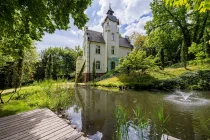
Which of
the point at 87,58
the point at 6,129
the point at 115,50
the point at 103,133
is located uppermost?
the point at 115,50

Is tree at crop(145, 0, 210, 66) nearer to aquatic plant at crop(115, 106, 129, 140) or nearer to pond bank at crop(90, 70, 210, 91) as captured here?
pond bank at crop(90, 70, 210, 91)

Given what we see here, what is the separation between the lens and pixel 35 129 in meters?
3.91

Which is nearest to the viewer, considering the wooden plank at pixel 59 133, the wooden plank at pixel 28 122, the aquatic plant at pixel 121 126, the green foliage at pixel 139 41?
the aquatic plant at pixel 121 126

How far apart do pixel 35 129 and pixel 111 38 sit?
79.5ft

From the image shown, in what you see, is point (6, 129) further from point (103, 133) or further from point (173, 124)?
point (173, 124)

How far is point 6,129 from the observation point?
3922 millimetres

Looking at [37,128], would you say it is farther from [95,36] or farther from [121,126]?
[95,36]

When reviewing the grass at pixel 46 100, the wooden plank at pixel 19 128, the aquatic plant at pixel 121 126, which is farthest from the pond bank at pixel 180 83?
the wooden plank at pixel 19 128

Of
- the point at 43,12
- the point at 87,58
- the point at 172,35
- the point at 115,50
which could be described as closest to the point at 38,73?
the point at 87,58

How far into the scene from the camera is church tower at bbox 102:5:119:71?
26.3 metres

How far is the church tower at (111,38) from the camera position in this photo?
26.3 meters

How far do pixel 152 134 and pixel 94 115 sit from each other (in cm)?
294

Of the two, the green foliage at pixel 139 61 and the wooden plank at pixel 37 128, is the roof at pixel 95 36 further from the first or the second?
the wooden plank at pixel 37 128

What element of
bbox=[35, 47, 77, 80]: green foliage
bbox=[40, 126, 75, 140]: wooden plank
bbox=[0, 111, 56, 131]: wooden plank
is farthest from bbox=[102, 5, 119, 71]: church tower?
bbox=[40, 126, 75, 140]: wooden plank
